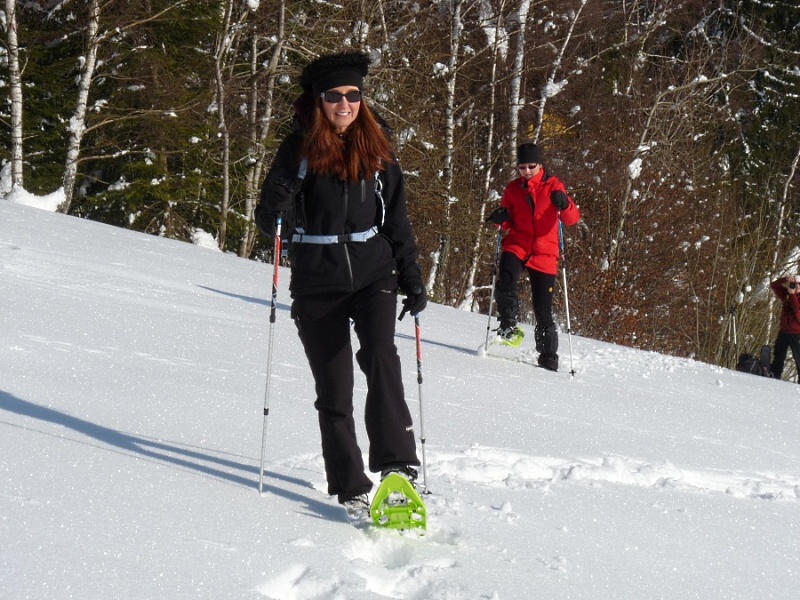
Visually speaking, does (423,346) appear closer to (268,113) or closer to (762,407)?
(762,407)

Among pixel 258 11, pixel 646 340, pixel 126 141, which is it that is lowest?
pixel 646 340

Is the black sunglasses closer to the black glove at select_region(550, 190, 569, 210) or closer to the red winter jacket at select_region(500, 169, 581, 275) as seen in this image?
the black glove at select_region(550, 190, 569, 210)

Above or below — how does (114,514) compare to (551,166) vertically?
below

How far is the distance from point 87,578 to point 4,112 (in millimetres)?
19028

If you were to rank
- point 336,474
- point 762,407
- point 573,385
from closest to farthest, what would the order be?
point 336,474
point 573,385
point 762,407

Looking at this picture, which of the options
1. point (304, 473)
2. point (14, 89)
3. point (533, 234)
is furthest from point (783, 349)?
point (14, 89)

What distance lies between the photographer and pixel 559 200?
314 inches

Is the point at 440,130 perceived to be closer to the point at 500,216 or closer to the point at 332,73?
the point at 500,216

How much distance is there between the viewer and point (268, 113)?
2030 cm

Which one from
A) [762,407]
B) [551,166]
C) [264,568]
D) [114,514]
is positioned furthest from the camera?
[551,166]

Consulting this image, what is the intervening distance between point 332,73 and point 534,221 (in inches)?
192

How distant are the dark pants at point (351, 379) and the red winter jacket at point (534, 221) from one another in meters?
4.72

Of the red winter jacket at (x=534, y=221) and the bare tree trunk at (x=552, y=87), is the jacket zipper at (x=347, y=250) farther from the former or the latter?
the bare tree trunk at (x=552, y=87)

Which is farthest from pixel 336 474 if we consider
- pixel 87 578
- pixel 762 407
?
pixel 762 407
